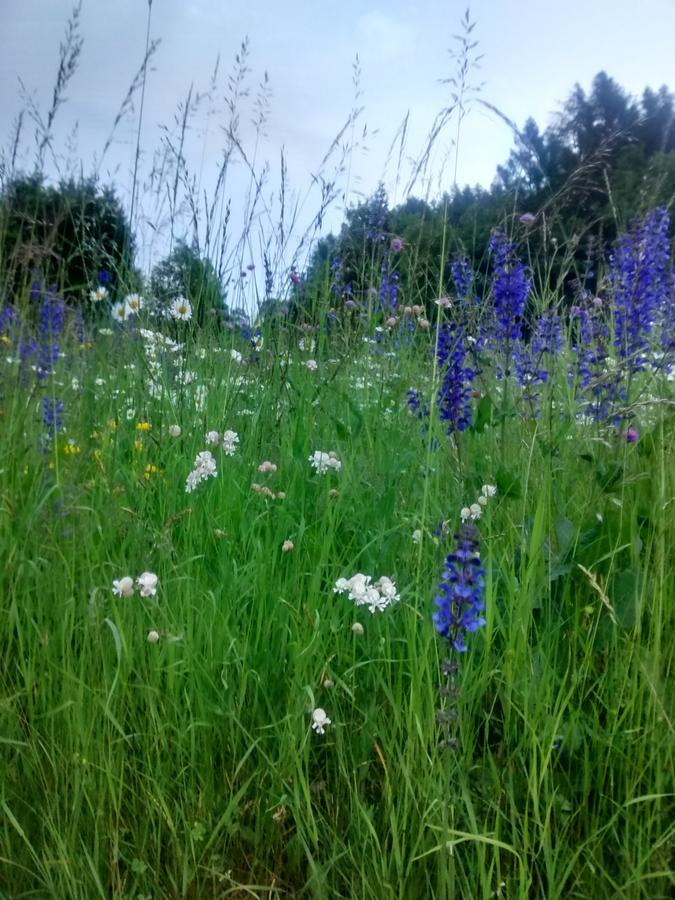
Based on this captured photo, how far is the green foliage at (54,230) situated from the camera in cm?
253

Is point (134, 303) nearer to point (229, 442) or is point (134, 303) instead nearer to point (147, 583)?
point (229, 442)

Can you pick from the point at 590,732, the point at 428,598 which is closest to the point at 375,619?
the point at 428,598

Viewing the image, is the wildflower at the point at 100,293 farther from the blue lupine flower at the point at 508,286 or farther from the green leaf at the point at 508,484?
the green leaf at the point at 508,484

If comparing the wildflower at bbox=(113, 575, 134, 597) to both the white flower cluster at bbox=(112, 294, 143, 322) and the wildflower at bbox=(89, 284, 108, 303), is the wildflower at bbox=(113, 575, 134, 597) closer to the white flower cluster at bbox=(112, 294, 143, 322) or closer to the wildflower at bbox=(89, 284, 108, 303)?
the white flower cluster at bbox=(112, 294, 143, 322)

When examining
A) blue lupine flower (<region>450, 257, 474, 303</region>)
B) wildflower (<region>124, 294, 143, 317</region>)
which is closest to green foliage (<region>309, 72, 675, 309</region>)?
blue lupine flower (<region>450, 257, 474, 303</region>)

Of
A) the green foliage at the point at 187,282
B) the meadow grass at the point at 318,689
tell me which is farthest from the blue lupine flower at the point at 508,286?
the green foliage at the point at 187,282

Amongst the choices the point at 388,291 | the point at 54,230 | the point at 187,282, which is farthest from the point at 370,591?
the point at 388,291

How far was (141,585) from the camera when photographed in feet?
5.18

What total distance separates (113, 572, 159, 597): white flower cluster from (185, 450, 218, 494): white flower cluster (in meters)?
0.52

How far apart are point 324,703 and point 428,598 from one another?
0.28 meters

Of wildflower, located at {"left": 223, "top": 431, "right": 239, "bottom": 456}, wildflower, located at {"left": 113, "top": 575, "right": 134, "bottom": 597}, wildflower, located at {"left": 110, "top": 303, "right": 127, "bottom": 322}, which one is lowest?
wildflower, located at {"left": 113, "top": 575, "right": 134, "bottom": 597}

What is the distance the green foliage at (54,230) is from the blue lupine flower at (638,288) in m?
1.78

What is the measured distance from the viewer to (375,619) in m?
1.61

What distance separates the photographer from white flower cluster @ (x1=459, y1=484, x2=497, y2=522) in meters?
1.90
